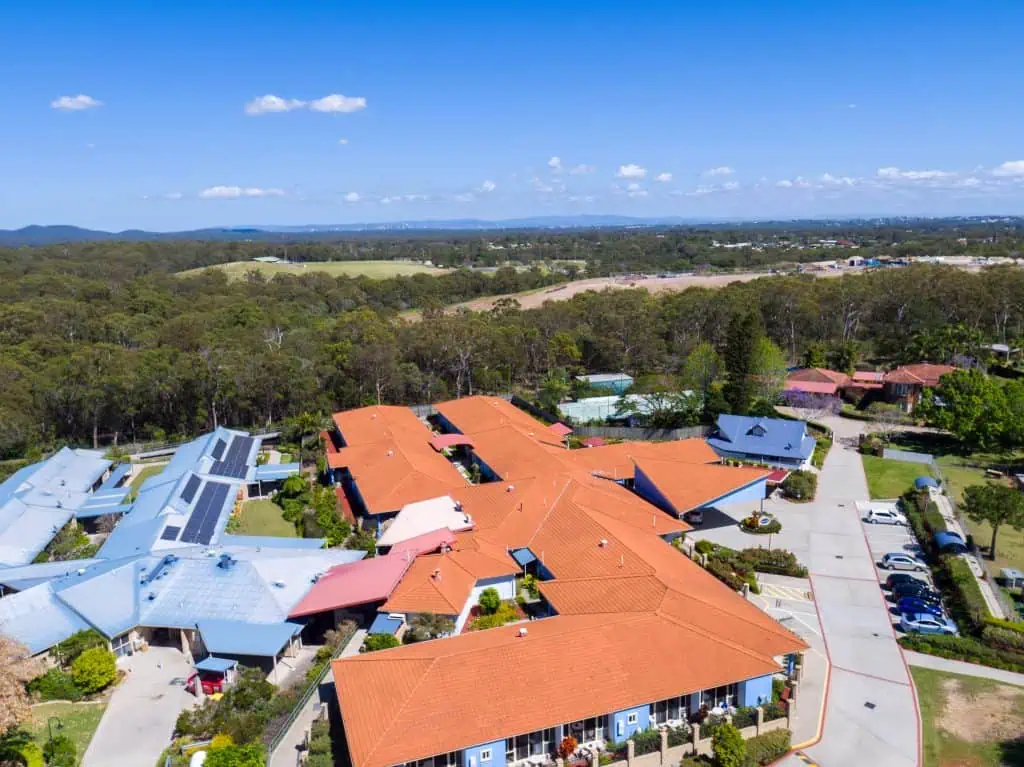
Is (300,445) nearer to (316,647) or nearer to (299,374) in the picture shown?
(299,374)

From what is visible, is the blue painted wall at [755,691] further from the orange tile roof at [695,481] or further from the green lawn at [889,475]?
the green lawn at [889,475]

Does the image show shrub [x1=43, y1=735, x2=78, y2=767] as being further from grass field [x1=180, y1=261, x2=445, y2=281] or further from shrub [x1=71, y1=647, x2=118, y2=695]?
grass field [x1=180, y1=261, x2=445, y2=281]

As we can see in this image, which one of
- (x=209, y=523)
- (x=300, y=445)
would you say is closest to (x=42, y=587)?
(x=209, y=523)

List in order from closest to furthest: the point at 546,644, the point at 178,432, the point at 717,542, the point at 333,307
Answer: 1. the point at 546,644
2. the point at 717,542
3. the point at 178,432
4. the point at 333,307

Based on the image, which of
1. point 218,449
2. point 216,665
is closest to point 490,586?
point 216,665

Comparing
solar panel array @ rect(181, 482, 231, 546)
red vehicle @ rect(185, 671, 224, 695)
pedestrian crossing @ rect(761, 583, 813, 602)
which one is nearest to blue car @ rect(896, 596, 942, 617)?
pedestrian crossing @ rect(761, 583, 813, 602)

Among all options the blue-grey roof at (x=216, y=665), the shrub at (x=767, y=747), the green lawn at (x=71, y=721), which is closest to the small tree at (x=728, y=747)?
the shrub at (x=767, y=747)
